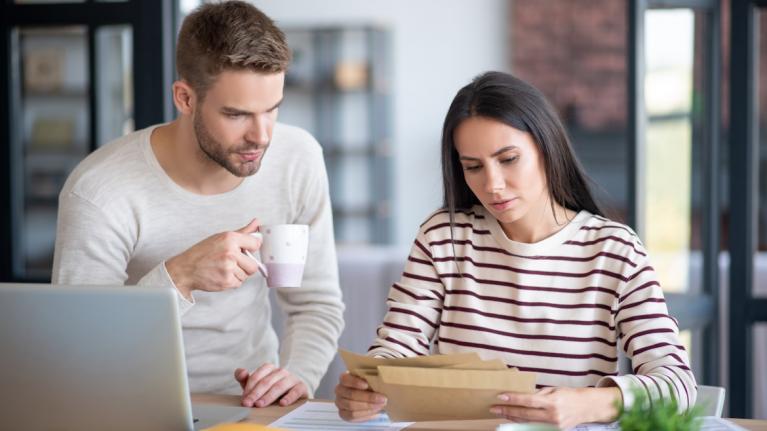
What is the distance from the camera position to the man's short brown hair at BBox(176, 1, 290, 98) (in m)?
1.66

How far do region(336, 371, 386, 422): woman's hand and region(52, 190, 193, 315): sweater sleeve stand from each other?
21.0 inches

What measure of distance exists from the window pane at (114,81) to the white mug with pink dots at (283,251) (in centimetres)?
133

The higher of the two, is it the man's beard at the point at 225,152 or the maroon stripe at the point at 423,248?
the man's beard at the point at 225,152

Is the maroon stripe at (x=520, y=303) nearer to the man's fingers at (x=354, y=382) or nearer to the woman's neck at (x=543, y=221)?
the woman's neck at (x=543, y=221)

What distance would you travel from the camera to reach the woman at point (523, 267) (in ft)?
5.04

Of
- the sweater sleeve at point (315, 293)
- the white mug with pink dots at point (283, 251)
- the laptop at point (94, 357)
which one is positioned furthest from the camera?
the sweater sleeve at point (315, 293)

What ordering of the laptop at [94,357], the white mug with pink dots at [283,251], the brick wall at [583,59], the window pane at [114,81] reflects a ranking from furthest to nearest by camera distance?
the brick wall at [583,59] < the window pane at [114,81] < the white mug with pink dots at [283,251] < the laptop at [94,357]

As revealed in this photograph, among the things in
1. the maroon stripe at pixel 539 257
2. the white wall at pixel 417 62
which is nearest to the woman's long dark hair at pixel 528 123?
the maroon stripe at pixel 539 257

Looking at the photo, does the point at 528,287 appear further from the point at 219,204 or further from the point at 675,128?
the point at 675,128

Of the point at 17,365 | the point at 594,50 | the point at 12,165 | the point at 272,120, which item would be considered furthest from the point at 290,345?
the point at 594,50

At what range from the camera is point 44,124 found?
9.35 feet

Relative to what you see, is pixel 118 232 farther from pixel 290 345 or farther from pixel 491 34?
pixel 491 34

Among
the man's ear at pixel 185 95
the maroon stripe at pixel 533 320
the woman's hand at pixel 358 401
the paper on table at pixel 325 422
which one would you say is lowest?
the paper on table at pixel 325 422

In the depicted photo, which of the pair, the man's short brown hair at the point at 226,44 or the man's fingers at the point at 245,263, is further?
the man's short brown hair at the point at 226,44
